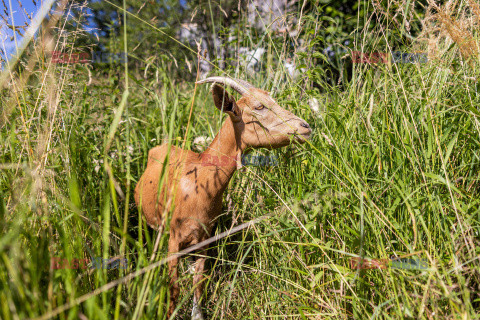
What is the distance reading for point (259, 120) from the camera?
2199 millimetres

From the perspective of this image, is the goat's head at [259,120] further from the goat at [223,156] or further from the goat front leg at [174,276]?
the goat front leg at [174,276]

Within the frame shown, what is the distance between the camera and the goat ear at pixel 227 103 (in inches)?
85.1

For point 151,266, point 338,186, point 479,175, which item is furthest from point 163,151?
point 479,175

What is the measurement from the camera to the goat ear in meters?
2.16

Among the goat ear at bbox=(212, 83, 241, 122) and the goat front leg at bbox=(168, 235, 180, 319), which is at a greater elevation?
the goat ear at bbox=(212, 83, 241, 122)

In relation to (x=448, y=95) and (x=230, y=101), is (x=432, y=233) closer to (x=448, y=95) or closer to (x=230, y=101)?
(x=448, y=95)

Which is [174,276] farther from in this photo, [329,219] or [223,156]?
[329,219]

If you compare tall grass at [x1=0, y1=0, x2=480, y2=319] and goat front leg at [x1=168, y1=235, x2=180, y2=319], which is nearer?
tall grass at [x1=0, y1=0, x2=480, y2=319]

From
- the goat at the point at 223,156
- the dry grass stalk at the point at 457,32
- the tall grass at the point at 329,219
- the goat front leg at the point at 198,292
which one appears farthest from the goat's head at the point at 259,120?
the dry grass stalk at the point at 457,32

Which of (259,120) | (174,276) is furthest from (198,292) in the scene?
(259,120)

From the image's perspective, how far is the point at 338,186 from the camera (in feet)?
6.47

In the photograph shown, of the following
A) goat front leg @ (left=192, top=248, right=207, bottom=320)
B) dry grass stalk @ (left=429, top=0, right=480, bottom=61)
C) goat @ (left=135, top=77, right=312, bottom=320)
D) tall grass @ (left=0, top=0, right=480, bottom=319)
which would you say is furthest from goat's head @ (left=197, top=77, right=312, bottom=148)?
dry grass stalk @ (left=429, top=0, right=480, bottom=61)

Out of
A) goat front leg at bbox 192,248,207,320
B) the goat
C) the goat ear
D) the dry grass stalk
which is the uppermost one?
the dry grass stalk

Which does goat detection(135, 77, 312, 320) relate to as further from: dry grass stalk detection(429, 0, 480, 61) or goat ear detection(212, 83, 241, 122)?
dry grass stalk detection(429, 0, 480, 61)
